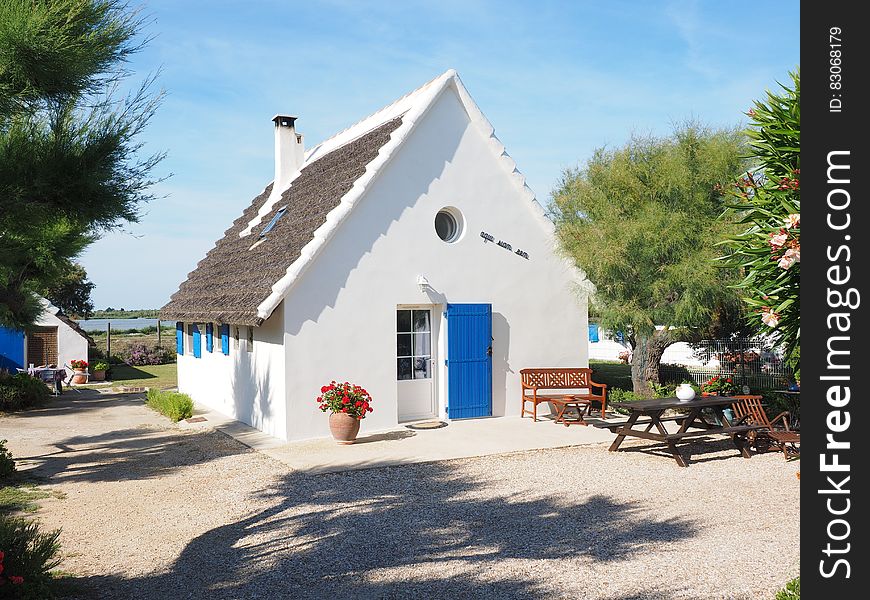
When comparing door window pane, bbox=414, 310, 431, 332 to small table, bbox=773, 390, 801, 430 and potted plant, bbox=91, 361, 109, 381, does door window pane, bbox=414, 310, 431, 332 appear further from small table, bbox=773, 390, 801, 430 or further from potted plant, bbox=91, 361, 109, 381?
potted plant, bbox=91, 361, 109, 381

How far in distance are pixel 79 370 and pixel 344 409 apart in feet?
60.8

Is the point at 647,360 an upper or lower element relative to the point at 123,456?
upper

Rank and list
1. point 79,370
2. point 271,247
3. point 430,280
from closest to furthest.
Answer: point 430,280
point 271,247
point 79,370

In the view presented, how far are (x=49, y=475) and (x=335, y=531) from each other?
5520 millimetres

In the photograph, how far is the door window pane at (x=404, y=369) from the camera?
1411 cm

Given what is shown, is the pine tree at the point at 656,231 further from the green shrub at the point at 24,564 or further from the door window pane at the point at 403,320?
the green shrub at the point at 24,564

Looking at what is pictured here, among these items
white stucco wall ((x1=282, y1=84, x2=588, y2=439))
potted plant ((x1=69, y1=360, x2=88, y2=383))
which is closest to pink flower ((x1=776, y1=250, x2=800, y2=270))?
white stucco wall ((x1=282, y1=84, x2=588, y2=439))

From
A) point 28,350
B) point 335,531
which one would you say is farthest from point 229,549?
point 28,350

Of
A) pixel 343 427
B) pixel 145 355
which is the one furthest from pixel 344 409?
pixel 145 355

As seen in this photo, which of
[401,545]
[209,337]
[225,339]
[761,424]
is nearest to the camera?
[401,545]

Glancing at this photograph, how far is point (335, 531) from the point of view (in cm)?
733

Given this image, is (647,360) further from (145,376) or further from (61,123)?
(145,376)

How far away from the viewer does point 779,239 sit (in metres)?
4.43

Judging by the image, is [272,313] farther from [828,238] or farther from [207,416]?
[828,238]
